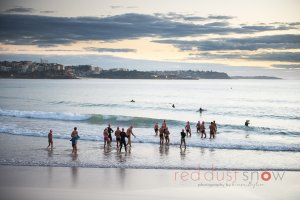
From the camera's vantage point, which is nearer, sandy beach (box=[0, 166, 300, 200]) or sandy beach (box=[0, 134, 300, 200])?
sandy beach (box=[0, 166, 300, 200])

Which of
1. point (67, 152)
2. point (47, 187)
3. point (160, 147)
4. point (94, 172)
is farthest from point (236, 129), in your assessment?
point (47, 187)

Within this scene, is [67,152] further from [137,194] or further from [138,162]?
[137,194]

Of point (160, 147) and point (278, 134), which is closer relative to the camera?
point (160, 147)

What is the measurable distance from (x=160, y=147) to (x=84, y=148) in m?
5.06

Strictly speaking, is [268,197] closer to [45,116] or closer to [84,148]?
[84,148]

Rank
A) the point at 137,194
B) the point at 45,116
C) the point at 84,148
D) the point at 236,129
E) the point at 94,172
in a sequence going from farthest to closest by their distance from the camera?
the point at 45,116 < the point at 236,129 < the point at 84,148 < the point at 94,172 < the point at 137,194

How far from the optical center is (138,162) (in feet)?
61.4

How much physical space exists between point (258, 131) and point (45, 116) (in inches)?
996

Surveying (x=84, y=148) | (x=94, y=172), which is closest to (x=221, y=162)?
(x=94, y=172)

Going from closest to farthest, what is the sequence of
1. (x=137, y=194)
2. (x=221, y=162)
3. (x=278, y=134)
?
(x=137, y=194) → (x=221, y=162) → (x=278, y=134)

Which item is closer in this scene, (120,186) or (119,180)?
(120,186)

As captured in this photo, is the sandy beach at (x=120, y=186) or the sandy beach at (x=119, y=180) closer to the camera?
the sandy beach at (x=120, y=186)

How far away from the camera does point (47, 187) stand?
45.7 ft

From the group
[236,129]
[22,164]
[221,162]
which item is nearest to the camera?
[22,164]
